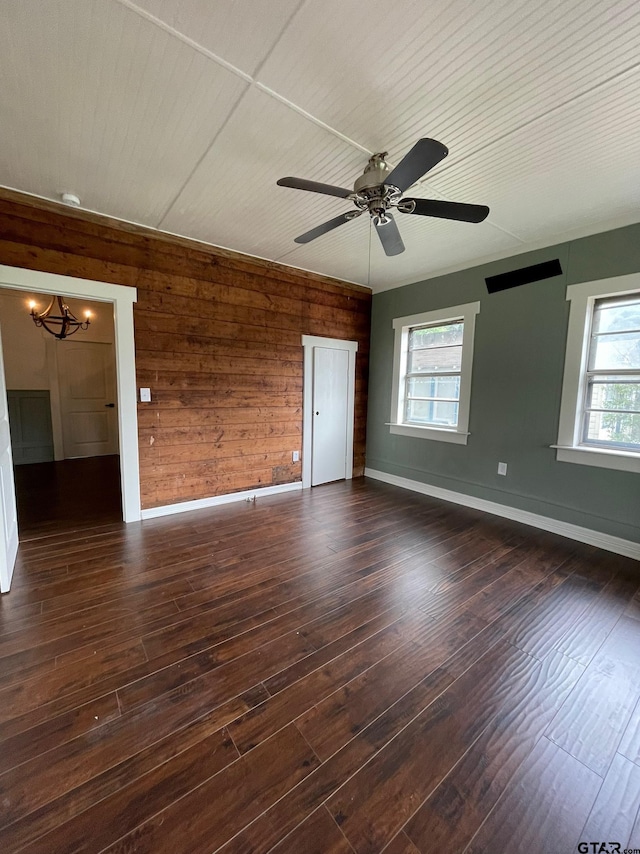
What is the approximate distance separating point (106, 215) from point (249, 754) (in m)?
3.74

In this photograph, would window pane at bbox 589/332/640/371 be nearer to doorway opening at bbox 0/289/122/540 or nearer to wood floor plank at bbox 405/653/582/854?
wood floor plank at bbox 405/653/582/854

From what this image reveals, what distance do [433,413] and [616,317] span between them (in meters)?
1.96

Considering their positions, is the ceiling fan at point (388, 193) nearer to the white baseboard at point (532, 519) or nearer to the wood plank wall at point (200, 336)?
the wood plank wall at point (200, 336)

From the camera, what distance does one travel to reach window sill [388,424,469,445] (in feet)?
13.0

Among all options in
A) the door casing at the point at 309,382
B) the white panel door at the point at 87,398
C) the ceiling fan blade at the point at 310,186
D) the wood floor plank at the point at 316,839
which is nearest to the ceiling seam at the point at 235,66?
the ceiling fan blade at the point at 310,186

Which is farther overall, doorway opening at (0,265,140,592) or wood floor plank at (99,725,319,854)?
doorway opening at (0,265,140,592)

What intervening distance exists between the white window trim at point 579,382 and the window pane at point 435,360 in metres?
1.13

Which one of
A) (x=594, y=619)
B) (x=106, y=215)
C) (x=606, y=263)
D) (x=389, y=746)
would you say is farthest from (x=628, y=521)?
(x=106, y=215)

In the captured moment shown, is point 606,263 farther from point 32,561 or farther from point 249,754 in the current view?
point 32,561

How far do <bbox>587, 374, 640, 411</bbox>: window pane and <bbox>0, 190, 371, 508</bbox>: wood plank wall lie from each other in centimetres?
288

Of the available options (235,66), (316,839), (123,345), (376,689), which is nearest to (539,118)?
(235,66)

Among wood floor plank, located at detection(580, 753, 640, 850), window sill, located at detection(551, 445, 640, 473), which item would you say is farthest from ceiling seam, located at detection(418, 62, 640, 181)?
wood floor plank, located at detection(580, 753, 640, 850)

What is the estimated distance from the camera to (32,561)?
251 cm

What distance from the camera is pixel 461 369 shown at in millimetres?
3889
